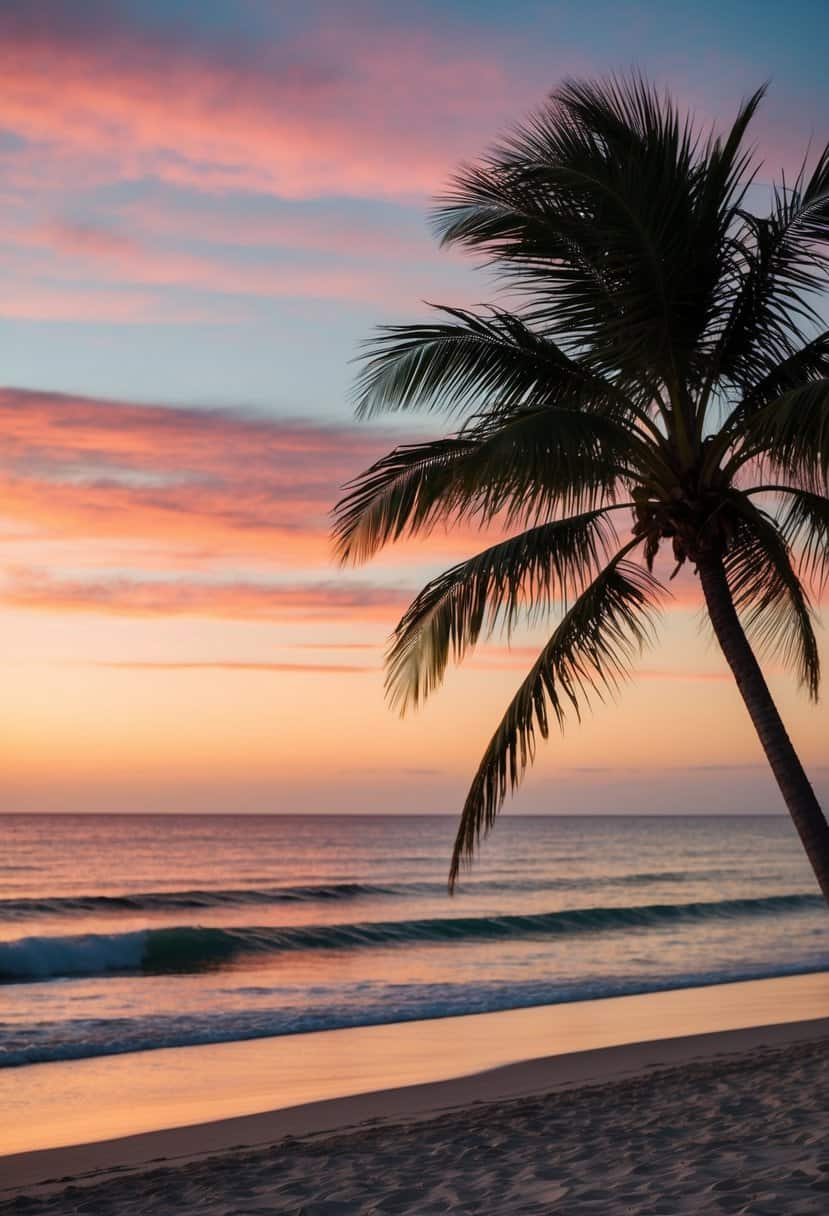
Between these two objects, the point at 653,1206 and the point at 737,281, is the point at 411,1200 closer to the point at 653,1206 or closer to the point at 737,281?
the point at 653,1206

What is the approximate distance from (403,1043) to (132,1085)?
10.5ft

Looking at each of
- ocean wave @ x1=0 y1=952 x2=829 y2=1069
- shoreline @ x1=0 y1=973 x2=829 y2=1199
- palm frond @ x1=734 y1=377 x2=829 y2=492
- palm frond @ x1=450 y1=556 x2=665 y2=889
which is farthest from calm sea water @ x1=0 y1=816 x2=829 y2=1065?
palm frond @ x1=734 y1=377 x2=829 y2=492

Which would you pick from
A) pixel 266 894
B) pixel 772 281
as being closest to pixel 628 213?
pixel 772 281

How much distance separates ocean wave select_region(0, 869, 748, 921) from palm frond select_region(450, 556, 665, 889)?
23276mm

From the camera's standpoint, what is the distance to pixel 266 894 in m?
36.9

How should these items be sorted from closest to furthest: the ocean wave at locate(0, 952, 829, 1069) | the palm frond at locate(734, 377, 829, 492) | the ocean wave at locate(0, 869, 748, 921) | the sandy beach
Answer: the sandy beach < the palm frond at locate(734, 377, 829, 492) < the ocean wave at locate(0, 952, 829, 1069) < the ocean wave at locate(0, 869, 748, 921)

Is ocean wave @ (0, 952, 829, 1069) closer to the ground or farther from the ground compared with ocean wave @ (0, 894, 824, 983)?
farther from the ground

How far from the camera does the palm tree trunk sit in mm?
7574

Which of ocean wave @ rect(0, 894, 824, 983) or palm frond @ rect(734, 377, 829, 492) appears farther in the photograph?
ocean wave @ rect(0, 894, 824, 983)

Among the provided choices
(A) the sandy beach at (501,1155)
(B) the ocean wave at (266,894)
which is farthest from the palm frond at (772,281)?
(B) the ocean wave at (266,894)

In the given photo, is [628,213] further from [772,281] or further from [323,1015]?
[323,1015]

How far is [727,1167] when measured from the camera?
5.84 meters

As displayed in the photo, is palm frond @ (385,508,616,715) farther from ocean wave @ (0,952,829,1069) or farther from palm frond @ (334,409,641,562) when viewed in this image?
ocean wave @ (0,952,829,1069)

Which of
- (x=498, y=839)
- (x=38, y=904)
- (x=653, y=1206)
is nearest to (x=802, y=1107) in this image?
(x=653, y=1206)
